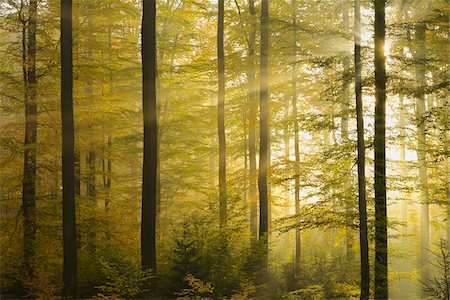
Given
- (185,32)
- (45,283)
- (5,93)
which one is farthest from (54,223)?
(185,32)

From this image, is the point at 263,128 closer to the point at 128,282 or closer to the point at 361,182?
the point at 361,182

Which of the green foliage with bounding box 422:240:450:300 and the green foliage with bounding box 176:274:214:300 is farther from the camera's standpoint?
the green foliage with bounding box 176:274:214:300

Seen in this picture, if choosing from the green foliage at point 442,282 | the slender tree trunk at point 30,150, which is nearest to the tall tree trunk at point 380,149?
the green foliage at point 442,282

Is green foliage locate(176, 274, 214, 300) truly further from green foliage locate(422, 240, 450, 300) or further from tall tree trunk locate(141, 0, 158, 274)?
green foliage locate(422, 240, 450, 300)

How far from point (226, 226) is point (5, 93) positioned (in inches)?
325

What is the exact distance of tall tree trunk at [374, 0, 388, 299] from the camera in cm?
1009

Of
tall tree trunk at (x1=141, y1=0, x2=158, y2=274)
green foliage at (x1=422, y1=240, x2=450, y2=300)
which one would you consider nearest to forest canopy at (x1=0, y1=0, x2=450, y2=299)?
tall tree trunk at (x1=141, y1=0, x2=158, y2=274)

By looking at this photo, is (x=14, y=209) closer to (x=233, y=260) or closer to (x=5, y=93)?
(x=5, y=93)

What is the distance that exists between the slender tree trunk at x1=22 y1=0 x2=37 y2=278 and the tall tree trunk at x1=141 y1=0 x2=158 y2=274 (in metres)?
3.82

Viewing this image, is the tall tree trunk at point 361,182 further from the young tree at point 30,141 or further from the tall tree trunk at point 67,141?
the young tree at point 30,141

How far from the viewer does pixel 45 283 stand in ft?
29.8

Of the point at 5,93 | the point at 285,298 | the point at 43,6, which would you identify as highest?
the point at 43,6

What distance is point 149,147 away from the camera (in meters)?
10.5

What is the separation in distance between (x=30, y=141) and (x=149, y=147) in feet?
13.9
